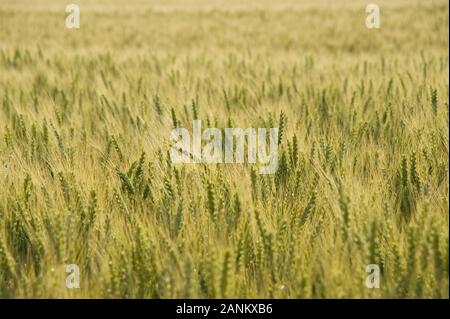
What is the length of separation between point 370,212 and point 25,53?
4.57 meters

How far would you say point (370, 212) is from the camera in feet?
4.76

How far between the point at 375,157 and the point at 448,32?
6939 mm

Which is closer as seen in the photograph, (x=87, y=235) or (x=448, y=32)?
(x=87, y=235)

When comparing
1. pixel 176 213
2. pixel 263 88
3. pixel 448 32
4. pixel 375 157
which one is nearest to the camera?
pixel 176 213

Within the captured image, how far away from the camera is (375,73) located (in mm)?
4199
